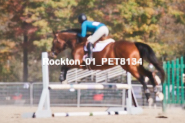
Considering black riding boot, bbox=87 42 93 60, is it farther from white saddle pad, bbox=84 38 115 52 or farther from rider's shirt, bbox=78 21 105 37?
rider's shirt, bbox=78 21 105 37

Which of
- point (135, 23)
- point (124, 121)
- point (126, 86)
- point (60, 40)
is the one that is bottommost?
point (124, 121)

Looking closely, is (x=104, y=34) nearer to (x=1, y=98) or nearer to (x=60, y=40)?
(x=60, y=40)

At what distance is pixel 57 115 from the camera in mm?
11125

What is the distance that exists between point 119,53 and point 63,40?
5.61 ft

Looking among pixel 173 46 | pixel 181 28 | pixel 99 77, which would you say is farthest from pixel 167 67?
pixel 181 28

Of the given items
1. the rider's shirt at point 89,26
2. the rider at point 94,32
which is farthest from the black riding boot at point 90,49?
the rider's shirt at point 89,26

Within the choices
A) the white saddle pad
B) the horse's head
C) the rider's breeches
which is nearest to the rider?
the rider's breeches

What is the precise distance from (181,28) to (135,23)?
31.9 feet

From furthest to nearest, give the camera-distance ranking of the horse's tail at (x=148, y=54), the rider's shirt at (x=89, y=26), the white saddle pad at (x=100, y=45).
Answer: the white saddle pad at (x=100, y=45), the rider's shirt at (x=89, y=26), the horse's tail at (x=148, y=54)

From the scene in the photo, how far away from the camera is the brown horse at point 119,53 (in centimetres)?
1180

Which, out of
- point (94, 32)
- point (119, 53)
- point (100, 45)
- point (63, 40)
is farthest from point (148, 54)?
point (63, 40)

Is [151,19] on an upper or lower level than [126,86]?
upper

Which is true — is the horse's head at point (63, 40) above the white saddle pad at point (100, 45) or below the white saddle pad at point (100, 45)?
above

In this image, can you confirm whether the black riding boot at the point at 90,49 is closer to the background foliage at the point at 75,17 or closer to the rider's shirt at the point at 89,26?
the rider's shirt at the point at 89,26
